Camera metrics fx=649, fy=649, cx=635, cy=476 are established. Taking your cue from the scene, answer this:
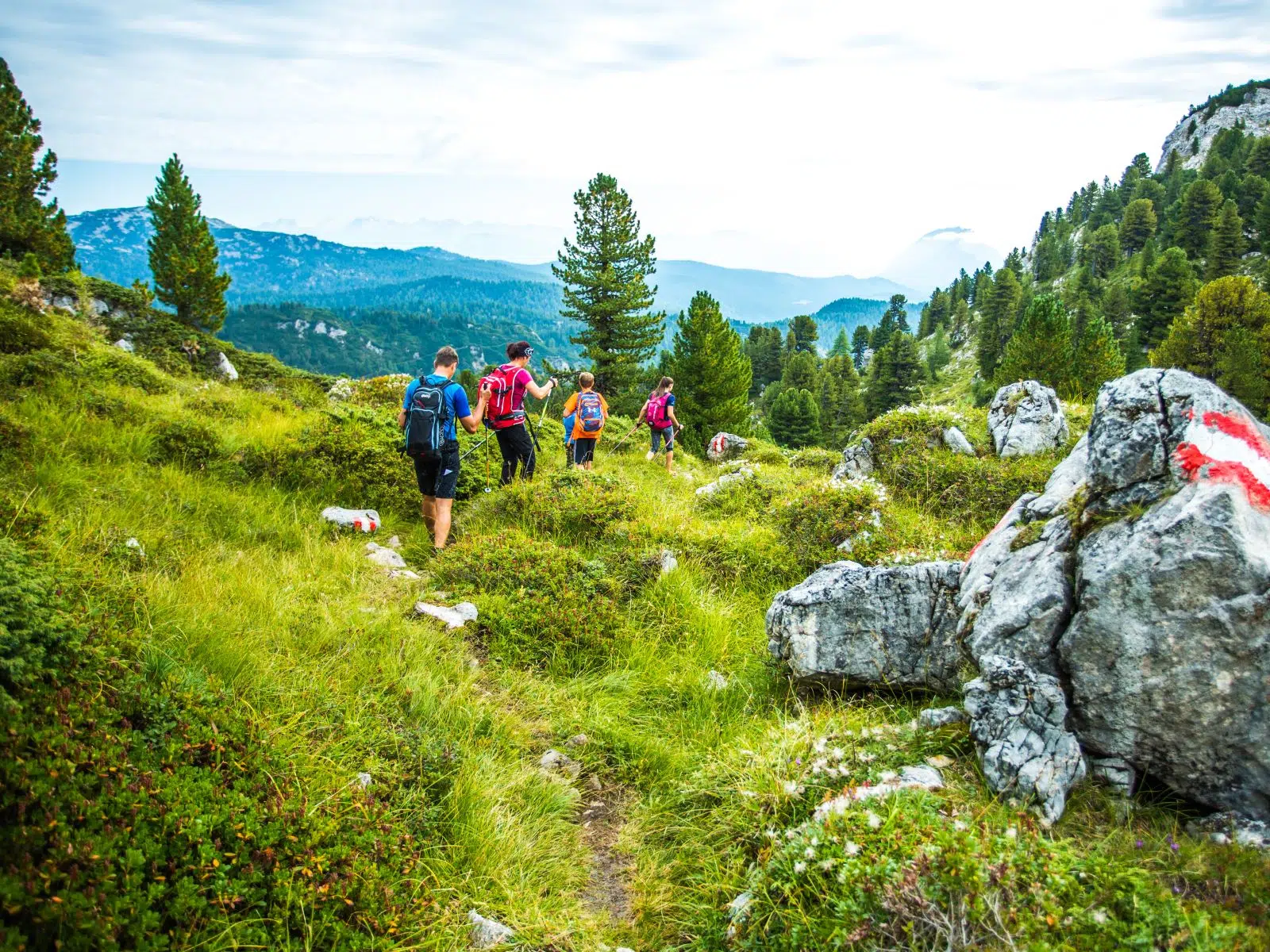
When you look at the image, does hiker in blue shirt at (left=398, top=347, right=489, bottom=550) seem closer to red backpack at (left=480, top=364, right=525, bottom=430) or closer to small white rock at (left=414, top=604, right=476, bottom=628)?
red backpack at (left=480, top=364, right=525, bottom=430)

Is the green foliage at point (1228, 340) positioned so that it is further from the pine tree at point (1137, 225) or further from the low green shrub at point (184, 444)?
the pine tree at point (1137, 225)

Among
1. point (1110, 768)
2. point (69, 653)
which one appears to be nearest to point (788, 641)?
point (1110, 768)

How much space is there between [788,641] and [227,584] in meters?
5.34

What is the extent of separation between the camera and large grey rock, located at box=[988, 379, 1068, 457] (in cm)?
1224

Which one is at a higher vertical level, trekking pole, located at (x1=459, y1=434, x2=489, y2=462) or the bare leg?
trekking pole, located at (x1=459, y1=434, x2=489, y2=462)

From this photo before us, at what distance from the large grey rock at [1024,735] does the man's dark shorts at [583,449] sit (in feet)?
36.9

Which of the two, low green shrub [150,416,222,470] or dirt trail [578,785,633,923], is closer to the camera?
dirt trail [578,785,633,923]

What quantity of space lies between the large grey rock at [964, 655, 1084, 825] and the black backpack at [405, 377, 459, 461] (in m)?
7.16

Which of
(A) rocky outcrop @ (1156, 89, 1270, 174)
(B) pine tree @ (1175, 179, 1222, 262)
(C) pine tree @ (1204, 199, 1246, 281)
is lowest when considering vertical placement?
(C) pine tree @ (1204, 199, 1246, 281)

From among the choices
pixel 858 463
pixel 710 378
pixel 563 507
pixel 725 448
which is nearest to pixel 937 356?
pixel 710 378

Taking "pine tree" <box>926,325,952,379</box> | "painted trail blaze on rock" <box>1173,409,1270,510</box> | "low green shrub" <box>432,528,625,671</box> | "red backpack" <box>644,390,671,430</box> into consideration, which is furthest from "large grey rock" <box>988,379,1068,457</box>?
"pine tree" <box>926,325,952,379</box>

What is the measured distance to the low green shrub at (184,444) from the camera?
377 inches

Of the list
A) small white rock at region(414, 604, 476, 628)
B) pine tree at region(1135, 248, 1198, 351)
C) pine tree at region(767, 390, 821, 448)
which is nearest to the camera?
small white rock at region(414, 604, 476, 628)

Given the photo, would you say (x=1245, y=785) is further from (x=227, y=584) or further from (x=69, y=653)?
(x=227, y=584)
